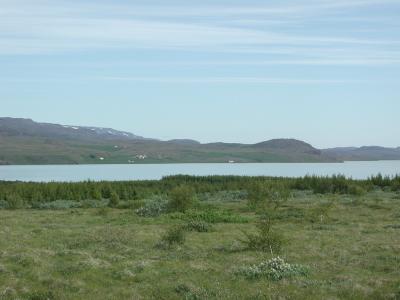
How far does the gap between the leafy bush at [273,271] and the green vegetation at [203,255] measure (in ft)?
0.08

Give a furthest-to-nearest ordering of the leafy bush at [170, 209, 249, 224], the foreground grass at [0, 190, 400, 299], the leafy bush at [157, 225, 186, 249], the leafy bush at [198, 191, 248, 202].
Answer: the leafy bush at [198, 191, 248, 202], the leafy bush at [170, 209, 249, 224], the leafy bush at [157, 225, 186, 249], the foreground grass at [0, 190, 400, 299]

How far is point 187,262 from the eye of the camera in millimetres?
14102

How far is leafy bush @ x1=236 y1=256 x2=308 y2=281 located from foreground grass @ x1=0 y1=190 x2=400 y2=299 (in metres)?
0.23

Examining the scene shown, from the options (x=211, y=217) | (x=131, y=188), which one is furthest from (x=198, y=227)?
(x=131, y=188)

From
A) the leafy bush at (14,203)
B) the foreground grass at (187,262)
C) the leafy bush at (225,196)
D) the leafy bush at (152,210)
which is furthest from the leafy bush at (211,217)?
the leafy bush at (14,203)

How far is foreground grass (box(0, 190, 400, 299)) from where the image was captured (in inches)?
429

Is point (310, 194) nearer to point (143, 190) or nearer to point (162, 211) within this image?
point (143, 190)

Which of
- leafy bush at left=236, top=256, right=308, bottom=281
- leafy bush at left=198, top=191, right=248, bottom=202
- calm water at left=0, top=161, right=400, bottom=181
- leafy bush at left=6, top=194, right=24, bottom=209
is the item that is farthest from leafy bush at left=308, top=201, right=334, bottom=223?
calm water at left=0, top=161, right=400, bottom=181

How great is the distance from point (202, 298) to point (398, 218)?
1728 centimetres

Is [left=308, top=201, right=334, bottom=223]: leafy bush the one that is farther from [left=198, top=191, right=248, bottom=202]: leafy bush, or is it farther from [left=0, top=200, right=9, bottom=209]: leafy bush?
[left=0, top=200, right=9, bottom=209]: leafy bush

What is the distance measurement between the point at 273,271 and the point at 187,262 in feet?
8.47

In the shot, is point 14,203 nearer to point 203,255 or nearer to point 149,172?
point 203,255

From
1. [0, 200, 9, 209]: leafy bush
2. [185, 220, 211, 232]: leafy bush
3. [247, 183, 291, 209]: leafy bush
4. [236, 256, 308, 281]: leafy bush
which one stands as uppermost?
[247, 183, 291, 209]: leafy bush

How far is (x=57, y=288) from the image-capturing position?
36.8 ft
